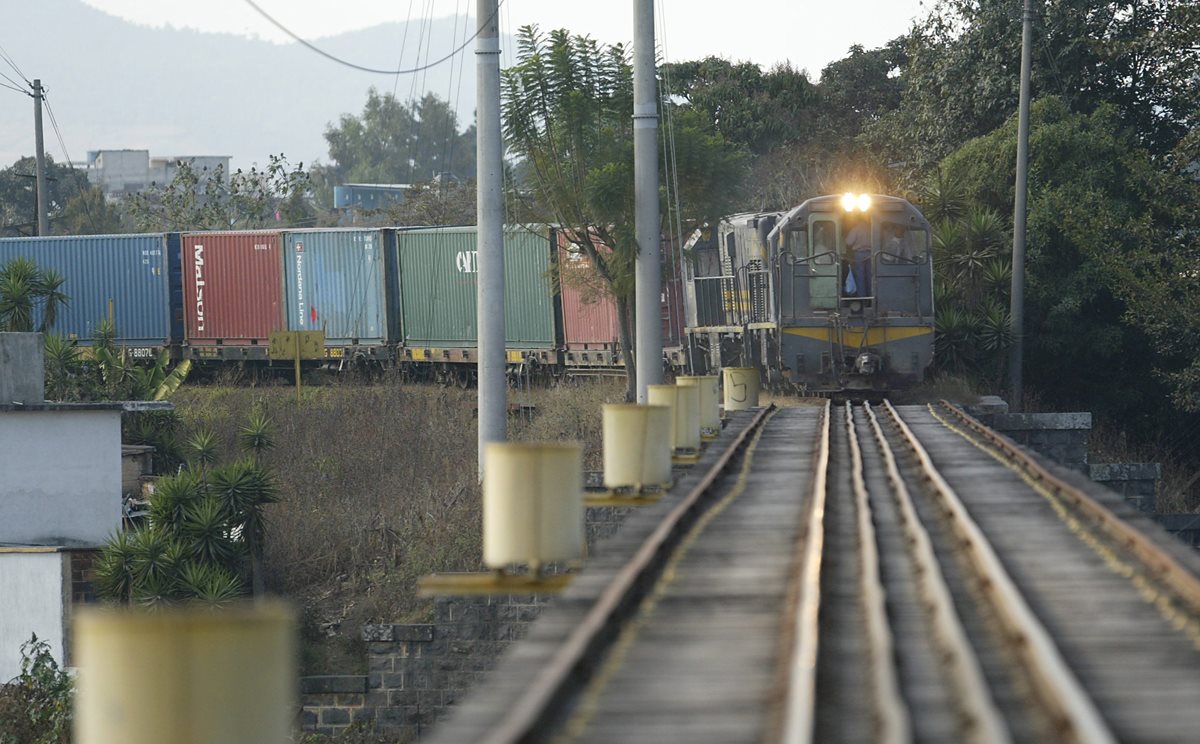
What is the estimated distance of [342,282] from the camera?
38656 mm

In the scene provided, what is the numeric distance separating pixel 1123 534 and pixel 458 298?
2719cm

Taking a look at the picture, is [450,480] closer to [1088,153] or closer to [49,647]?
[49,647]

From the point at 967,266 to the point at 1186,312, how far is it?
4.50 meters

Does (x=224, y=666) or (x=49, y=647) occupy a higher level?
(x=224, y=666)

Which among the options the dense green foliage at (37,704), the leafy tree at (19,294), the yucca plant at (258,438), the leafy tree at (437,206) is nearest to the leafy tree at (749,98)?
the leafy tree at (437,206)

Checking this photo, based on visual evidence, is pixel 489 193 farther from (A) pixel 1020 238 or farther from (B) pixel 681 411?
(A) pixel 1020 238

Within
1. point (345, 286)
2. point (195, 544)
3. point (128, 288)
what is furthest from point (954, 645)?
point (128, 288)

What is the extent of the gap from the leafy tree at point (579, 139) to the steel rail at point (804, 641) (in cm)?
1438

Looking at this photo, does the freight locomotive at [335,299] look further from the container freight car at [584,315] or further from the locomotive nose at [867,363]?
the locomotive nose at [867,363]

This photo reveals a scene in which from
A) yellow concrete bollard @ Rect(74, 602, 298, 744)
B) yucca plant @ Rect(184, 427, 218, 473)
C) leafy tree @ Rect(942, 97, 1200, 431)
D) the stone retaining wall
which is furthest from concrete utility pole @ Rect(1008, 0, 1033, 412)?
yellow concrete bollard @ Rect(74, 602, 298, 744)

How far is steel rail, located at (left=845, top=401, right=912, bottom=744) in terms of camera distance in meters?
5.83

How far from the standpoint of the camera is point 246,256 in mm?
39719

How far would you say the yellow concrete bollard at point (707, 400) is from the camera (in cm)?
1775

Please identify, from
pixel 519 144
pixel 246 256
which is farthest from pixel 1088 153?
pixel 246 256
